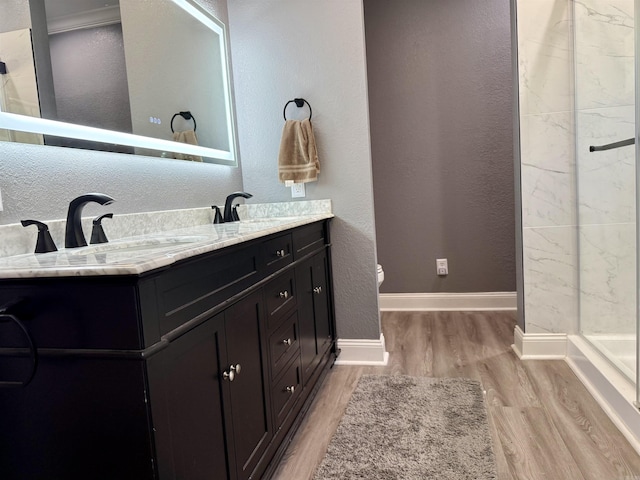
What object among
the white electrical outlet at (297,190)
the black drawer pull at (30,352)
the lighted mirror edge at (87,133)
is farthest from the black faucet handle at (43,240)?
the white electrical outlet at (297,190)

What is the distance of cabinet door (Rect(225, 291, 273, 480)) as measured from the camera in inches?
48.3

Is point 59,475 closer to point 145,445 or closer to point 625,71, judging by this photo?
point 145,445

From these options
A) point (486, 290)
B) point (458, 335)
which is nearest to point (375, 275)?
point (458, 335)

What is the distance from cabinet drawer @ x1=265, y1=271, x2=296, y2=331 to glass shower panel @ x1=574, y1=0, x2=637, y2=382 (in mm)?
1335

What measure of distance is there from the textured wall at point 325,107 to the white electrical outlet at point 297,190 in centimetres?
4

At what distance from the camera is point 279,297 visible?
1.64m

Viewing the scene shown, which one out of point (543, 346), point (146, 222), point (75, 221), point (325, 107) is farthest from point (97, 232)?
point (543, 346)

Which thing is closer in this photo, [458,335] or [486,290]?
[458,335]

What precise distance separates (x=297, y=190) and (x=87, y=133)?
122 cm

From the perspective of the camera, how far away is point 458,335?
289 centimetres

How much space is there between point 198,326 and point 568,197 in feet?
6.73

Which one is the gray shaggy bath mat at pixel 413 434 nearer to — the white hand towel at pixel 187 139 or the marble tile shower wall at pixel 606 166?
the marble tile shower wall at pixel 606 166

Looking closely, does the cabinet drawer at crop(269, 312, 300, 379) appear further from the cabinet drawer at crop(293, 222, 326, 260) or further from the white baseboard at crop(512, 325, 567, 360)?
the white baseboard at crop(512, 325, 567, 360)

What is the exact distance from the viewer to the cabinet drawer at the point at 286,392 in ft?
5.06
